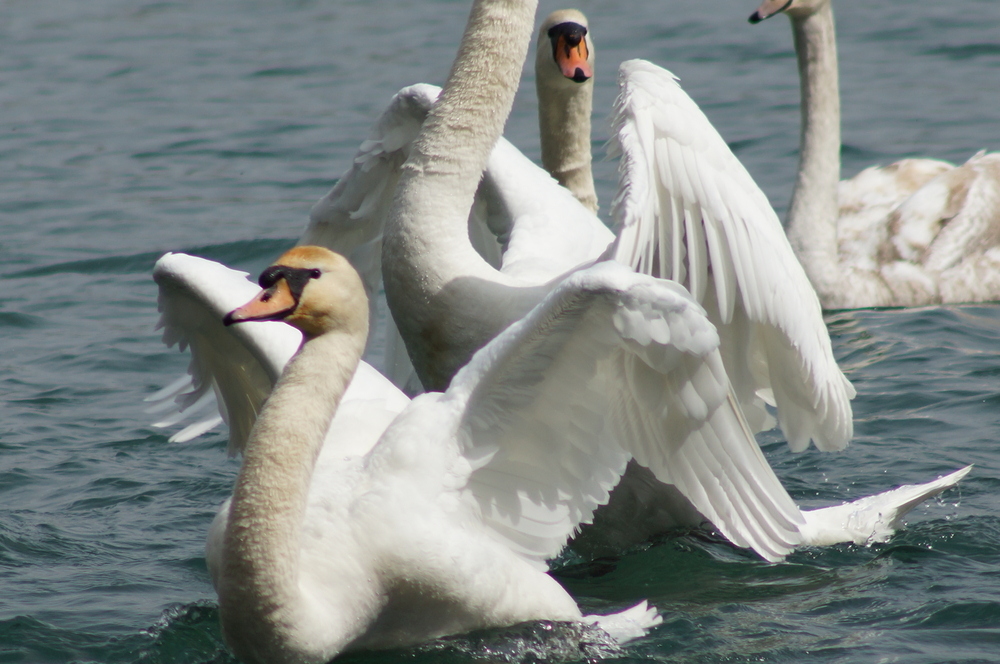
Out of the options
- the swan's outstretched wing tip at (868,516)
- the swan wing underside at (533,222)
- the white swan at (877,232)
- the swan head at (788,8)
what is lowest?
the swan's outstretched wing tip at (868,516)

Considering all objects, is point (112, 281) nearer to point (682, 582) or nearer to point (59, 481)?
point (59, 481)

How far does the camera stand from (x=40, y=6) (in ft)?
57.6

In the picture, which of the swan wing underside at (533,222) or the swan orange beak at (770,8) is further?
the swan orange beak at (770,8)

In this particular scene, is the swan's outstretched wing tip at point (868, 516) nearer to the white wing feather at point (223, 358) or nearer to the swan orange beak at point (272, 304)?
the white wing feather at point (223, 358)

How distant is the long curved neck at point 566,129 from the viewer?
23.8ft

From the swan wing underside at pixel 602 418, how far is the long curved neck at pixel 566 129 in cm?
271

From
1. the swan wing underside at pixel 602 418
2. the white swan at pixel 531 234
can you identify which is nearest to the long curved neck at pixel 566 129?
the white swan at pixel 531 234

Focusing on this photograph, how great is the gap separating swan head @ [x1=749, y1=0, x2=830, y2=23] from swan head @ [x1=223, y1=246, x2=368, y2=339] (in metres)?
4.58

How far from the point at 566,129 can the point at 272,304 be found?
342 centimetres

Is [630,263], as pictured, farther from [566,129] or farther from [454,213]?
[566,129]

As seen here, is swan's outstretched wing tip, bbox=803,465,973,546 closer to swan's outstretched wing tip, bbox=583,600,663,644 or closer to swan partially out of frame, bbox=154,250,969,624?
swan partially out of frame, bbox=154,250,969,624

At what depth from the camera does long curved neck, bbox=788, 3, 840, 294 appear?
870 cm

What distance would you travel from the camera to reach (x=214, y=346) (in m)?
6.08

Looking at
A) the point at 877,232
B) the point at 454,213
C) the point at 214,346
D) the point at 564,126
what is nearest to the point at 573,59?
the point at 564,126
